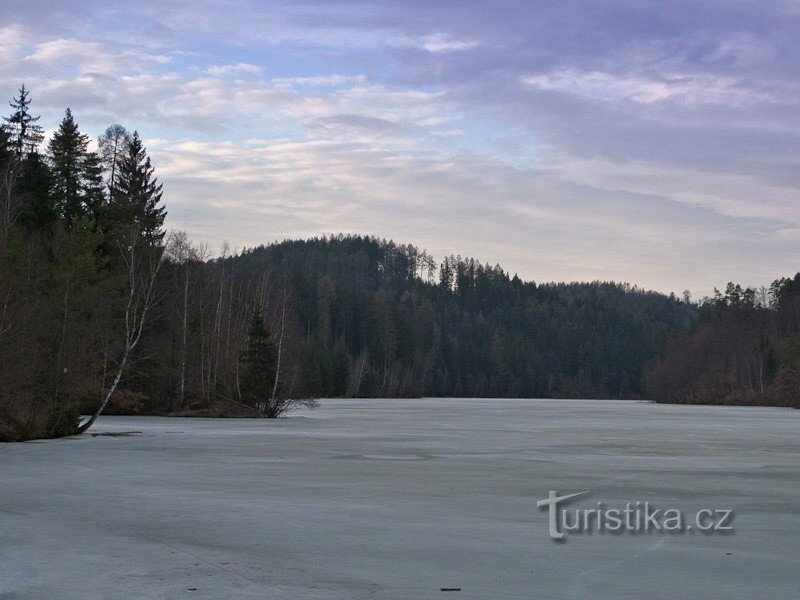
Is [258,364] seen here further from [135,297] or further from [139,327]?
[139,327]

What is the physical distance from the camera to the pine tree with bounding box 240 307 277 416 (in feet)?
190

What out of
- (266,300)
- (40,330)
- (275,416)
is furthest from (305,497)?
(266,300)

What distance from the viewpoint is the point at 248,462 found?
23.2 meters

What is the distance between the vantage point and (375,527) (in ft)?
42.5

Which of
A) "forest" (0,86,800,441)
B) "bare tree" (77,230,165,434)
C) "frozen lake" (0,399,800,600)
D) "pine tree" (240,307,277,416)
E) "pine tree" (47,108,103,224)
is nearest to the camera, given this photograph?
"frozen lake" (0,399,800,600)

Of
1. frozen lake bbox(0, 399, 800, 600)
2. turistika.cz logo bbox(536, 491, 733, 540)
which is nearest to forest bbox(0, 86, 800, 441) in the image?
frozen lake bbox(0, 399, 800, 600)

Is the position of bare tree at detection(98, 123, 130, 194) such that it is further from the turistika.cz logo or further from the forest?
the turistika.cz logo

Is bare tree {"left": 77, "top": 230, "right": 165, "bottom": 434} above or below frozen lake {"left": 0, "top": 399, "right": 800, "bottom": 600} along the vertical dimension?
above

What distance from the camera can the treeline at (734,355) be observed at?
127750mm

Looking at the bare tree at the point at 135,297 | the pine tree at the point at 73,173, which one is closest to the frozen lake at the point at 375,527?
the bare tree at the point at 135,297

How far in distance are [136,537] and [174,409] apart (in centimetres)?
5067

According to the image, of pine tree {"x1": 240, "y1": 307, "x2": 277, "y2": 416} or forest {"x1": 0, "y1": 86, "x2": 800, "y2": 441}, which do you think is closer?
forest {"x1": 0, "y1": 86, "x2": 800, "y2": 441}

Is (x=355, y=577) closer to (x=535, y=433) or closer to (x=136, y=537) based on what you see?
(x=136, y=537)

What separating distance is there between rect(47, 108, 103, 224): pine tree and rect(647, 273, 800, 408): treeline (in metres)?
80.9
